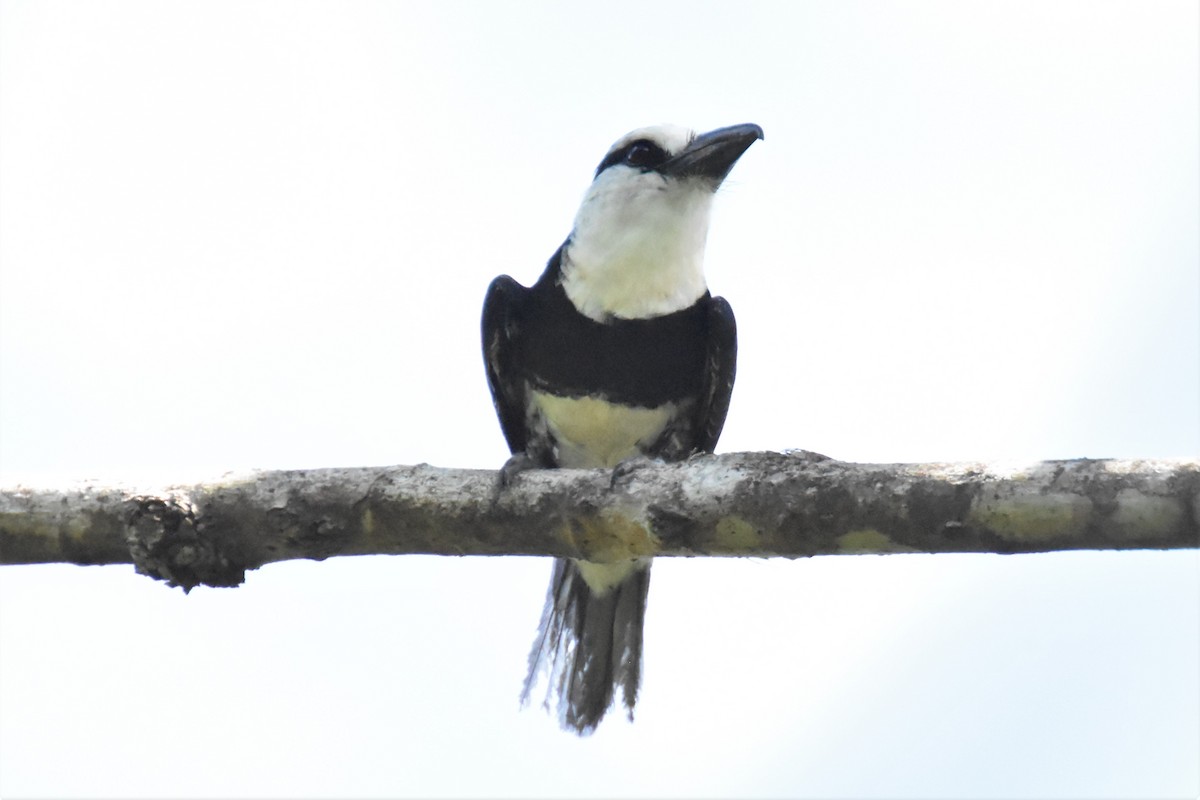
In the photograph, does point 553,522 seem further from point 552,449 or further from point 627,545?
point 552,449

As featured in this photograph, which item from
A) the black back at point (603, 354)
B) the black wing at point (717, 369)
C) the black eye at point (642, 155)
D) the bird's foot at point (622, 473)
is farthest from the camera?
the black eye at point (642, 155)

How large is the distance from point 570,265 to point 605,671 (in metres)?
1.45

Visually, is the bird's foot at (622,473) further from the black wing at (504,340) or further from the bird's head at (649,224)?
the black wing at (504,340)

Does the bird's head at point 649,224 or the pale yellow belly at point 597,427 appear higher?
the bird's head at point 649,224

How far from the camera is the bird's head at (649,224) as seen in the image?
4832mm

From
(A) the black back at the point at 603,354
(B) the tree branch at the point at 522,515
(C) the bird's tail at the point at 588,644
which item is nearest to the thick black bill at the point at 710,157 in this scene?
(A) the black back at the point at 603,354

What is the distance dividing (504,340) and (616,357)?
48 centimetres

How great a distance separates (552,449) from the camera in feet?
16.1

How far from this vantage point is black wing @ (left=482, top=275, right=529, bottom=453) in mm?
4984

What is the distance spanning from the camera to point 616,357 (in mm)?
4746

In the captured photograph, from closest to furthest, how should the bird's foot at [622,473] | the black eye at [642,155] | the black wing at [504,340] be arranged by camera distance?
the bird's foot at [622,473] < the black wing at [504,340] < the black eye at [642,155]

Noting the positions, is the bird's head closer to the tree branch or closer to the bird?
the bird

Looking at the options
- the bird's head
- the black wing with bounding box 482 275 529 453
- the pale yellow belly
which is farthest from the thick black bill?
the pale yellow belly

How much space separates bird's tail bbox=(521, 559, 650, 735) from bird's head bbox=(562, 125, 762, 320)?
98 centimetres
